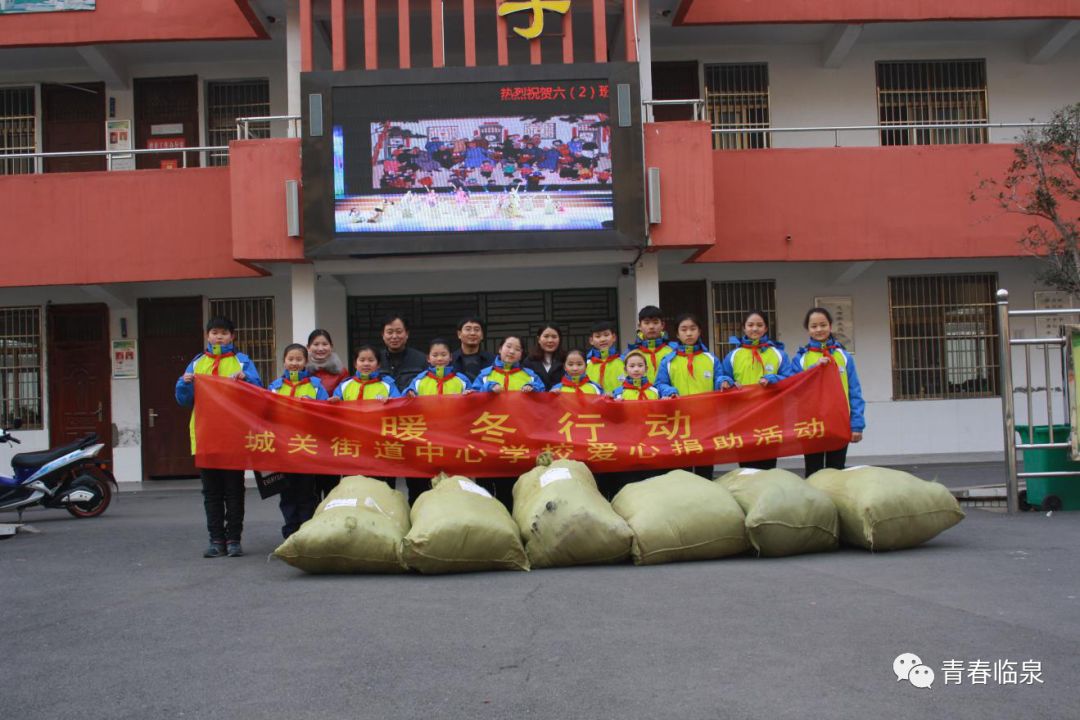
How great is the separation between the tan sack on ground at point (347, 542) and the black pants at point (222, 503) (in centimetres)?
136

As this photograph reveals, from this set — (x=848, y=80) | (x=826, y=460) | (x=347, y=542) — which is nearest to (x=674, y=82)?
(x=848, y=80)

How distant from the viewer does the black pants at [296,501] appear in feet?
24.0

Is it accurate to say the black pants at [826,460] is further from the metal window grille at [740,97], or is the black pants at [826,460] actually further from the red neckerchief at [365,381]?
the metal window grille at [740,97]

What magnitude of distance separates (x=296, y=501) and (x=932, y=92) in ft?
38.6

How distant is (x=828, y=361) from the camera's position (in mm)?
7465

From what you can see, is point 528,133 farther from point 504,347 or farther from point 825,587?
point 825,587

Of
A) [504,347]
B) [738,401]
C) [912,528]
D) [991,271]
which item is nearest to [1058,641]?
[912,528]

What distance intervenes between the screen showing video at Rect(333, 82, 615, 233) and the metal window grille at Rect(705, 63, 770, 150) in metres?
3.42

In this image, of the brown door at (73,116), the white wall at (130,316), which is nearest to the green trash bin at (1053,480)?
the white wall at (130,316)

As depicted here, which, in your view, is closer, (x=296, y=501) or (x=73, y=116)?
(x=296, y=501)

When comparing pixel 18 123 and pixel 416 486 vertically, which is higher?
pixel 18 123

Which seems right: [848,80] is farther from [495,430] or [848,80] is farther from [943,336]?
[495,430]

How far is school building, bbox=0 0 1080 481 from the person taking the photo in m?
12.0

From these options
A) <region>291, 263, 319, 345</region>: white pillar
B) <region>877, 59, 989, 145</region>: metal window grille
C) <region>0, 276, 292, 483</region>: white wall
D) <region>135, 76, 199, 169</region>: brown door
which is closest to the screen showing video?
<region>291, 263, 319, 345</region>: white pillar
